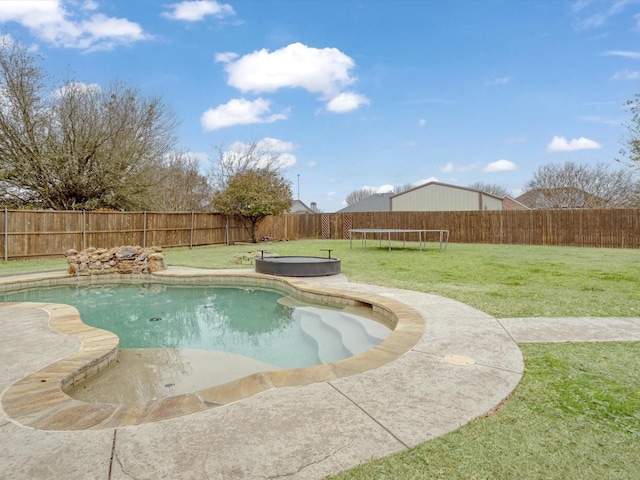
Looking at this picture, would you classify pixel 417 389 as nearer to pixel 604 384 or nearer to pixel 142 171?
pixel 604 384

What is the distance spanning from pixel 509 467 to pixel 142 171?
16.9m

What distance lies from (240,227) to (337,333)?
14.3m

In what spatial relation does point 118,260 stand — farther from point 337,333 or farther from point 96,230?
point 337,333

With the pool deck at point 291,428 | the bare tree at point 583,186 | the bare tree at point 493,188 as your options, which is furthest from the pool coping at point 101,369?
the bare tree at point 493,188

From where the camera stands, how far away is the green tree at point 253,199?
54.7 feet

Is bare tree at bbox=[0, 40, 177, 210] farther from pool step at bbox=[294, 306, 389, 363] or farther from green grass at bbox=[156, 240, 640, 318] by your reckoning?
pool step at bbox=[294, 306, 389, 363]

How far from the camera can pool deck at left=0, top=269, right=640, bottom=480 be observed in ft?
4.93

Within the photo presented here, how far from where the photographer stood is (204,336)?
437 cm

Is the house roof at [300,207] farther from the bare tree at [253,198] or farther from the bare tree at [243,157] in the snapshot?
the bare tree at [253,198]

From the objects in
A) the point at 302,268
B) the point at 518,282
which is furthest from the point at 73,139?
the point at 518,282

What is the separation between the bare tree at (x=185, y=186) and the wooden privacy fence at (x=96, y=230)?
793 cm

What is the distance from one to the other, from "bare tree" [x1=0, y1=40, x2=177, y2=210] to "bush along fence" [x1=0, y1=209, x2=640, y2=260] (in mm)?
2730

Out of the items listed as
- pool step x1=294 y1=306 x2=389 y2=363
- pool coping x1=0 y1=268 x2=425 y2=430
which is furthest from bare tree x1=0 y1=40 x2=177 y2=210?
pool step x1=294 y1=306 x2=389 y2=363

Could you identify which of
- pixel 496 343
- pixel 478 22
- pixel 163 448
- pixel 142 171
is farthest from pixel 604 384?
pixel 142 171
